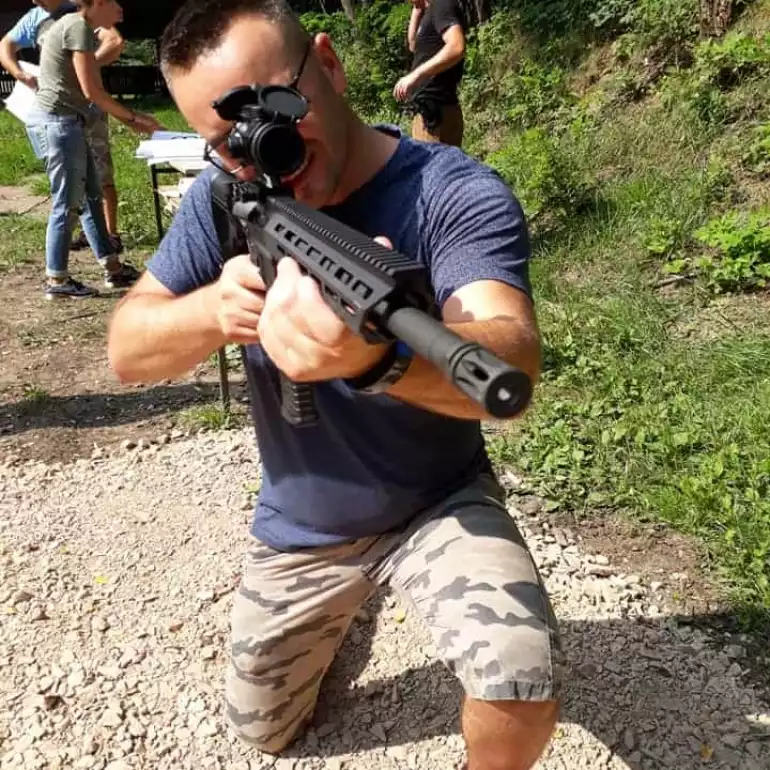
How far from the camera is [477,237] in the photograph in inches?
81.3

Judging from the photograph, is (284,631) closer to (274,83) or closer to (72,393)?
(274,83)

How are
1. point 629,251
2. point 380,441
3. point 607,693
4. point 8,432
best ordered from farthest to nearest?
point 629,251 < point 8,432 < point 607,693 < point 380,441

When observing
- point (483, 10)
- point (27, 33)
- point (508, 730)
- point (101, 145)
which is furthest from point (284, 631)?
point (483, 10)

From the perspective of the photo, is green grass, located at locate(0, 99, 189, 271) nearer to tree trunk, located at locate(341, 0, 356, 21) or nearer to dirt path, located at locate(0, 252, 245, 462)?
dirt path, located at locate(0, 252, 245, 462)

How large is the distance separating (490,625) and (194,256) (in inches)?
49.4

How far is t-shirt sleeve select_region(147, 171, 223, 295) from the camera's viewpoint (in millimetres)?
2385

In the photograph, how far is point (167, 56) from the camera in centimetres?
215

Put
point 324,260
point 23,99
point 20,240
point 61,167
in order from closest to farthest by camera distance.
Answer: point 324,260
point 61,167
point 23,99
point 20,240

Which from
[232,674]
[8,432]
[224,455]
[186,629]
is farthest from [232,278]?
[8,432]

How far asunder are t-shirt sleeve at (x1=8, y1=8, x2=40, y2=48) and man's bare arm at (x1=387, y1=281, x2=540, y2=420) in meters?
6.63

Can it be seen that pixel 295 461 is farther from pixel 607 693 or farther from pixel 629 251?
pixel 629 251

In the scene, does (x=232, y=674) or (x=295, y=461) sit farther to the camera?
(x=232, y=674)

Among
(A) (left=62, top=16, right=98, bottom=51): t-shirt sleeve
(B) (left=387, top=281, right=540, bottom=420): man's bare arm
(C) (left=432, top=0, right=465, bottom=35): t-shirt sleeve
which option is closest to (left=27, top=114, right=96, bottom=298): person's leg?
(A) (left=62, top=16, right=98, bottom=51): t-shirt sleeve

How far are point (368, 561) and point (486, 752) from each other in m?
0.60
